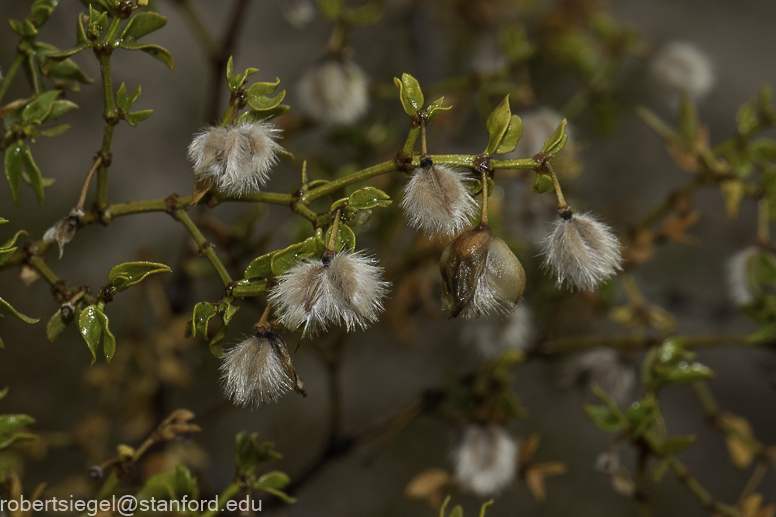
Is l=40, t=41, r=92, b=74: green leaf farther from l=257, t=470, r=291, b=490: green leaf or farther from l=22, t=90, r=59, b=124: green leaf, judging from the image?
l=257, t=470, r=291, b=490: green leaf

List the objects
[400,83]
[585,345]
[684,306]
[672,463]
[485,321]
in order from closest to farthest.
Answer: [400,83]
[672,463]
[585,345]
[485,321]
[684,306]

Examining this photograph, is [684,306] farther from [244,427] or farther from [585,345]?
[244,427]

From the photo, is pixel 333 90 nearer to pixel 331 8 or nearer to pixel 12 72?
pixel 331 8

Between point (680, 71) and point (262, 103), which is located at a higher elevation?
point (262, 103)

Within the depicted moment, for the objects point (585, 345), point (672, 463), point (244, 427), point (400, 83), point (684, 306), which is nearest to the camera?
point (400, 83)

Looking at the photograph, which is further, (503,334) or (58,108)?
(503,334)

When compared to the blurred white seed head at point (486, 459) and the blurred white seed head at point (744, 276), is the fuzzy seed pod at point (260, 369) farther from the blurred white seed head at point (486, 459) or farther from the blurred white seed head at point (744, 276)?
the blurred white seed head at point (744, 276)

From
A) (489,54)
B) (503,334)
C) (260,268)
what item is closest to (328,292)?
(260,268)

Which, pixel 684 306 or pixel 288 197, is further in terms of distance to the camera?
pixel 684 306

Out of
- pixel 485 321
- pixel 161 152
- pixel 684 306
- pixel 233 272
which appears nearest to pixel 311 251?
pixel 233 272
